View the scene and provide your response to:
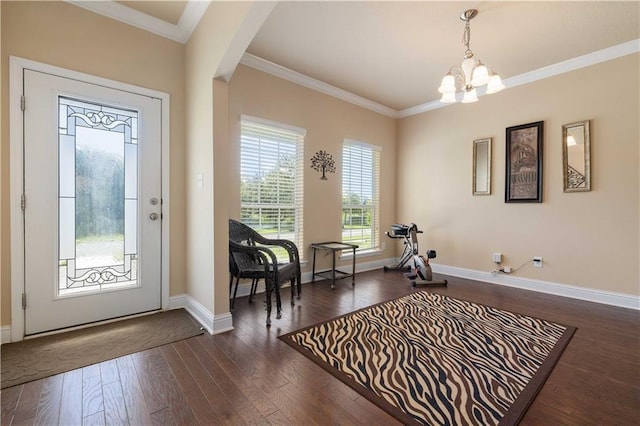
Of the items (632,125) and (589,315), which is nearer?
(589,315)

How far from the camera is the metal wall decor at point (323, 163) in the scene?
4.04 meters

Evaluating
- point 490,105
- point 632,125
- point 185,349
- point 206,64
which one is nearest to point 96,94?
point 206,64

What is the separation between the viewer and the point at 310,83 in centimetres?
394

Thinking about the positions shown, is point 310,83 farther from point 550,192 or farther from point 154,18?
point 550,192

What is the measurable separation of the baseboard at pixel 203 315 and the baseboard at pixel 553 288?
358 centimetres

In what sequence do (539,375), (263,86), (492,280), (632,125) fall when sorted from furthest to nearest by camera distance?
(492,280)
(263,86)
(632,125)
(539,375)

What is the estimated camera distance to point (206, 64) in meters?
2.48

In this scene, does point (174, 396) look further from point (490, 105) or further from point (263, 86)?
point (490, 105)

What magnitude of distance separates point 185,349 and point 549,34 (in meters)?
4.47

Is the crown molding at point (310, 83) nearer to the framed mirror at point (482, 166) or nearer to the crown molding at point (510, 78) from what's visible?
the crown molding at point (510, 78)

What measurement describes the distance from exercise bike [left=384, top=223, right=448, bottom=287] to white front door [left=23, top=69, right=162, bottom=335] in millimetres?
3238

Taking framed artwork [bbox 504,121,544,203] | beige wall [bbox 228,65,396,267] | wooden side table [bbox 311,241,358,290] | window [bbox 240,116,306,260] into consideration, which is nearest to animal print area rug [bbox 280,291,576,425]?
wooden side table [bbox 311,241,358,290]

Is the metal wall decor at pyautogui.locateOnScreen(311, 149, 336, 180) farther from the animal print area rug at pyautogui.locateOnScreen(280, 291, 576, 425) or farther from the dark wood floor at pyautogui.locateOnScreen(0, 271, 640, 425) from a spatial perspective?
the dark wood floor at pyautogui.locateOnScreen(0, 271, 640, 425)

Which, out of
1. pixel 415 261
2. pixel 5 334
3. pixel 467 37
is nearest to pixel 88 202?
pixel 5 334
